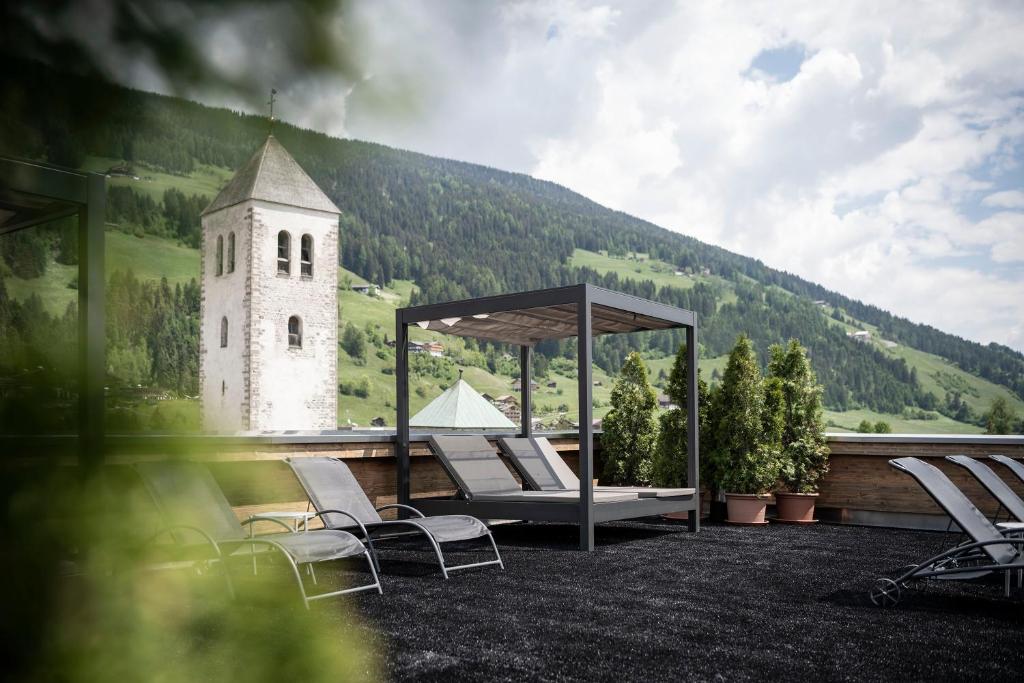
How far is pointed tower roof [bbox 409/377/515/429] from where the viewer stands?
12086 mm

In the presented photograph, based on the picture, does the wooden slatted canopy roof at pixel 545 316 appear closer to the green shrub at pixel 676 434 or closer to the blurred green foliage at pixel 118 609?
the green shrub at pixel 676 434

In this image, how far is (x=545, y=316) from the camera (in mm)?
8695

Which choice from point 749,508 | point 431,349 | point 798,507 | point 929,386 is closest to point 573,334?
point 749,508

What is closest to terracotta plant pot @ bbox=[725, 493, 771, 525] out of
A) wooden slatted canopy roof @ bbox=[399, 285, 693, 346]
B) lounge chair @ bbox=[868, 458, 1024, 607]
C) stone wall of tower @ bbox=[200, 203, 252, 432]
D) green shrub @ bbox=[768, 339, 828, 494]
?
green shrub @ bbox=[768, 339, 828, 494]

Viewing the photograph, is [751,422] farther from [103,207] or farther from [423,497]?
[103,207]

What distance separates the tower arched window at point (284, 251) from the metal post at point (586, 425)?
6787 mm

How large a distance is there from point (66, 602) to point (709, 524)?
945cm

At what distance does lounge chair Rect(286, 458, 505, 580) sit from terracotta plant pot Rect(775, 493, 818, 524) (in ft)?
13.3

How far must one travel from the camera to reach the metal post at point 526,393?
1010 cm

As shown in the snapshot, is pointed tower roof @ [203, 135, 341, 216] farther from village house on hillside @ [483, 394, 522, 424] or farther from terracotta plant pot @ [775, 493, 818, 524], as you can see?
village house on hillside @ [483, 394, 522, 424]

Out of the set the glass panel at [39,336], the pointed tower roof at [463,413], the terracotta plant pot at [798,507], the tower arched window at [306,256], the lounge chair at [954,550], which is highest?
the tower arched window at [306,256]

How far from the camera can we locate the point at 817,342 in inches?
2085

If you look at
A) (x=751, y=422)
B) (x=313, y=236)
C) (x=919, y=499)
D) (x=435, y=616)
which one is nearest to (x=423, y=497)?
(x=751, y=422)

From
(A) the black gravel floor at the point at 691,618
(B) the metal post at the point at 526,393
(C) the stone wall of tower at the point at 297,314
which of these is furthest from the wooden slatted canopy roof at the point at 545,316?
(C) the stone wall of tower at the point at 297,314
